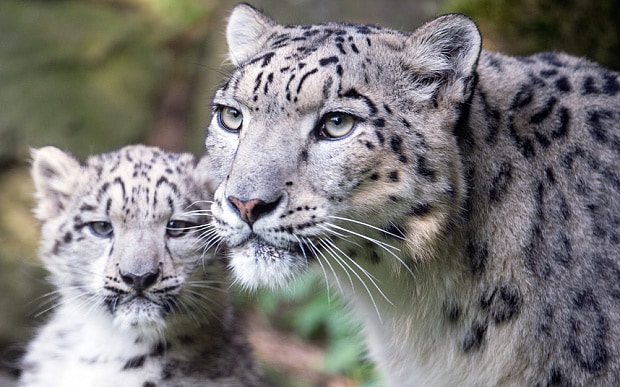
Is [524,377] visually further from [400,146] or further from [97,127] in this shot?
[97,127]

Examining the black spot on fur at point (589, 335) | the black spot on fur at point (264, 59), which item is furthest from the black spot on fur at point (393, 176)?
the black spot on fur at point (589, 335)

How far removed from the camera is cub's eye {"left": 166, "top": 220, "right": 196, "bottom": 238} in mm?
5156

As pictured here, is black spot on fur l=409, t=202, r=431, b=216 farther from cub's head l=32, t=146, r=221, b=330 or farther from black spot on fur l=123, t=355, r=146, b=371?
black spot on fur l=123, t=355, r=146, b=371

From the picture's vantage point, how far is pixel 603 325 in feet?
13.4

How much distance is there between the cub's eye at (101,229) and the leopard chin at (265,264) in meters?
1.41

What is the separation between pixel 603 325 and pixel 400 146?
4.46 feet

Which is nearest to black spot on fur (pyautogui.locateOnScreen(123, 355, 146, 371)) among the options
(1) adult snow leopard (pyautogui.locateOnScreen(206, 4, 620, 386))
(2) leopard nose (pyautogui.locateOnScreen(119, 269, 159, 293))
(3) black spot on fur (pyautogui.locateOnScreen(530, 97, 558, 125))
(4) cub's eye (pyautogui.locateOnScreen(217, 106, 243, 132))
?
(2) leopard nose (pyautogui.locateOnScreen(119, 269, 159, 293))

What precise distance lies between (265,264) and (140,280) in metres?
1.15

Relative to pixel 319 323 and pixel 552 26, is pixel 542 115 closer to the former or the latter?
pixel 552 26

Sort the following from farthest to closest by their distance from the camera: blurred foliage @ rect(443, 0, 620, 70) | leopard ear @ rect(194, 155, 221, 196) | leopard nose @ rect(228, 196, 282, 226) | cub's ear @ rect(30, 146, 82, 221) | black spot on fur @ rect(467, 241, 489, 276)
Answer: blurred foliage @ rect(443, 0, 620, 70)
cub's ear @ rect(30, 146, 82, 221)
leopard ear @ rect(194, 155, 221, 196)
black spot on fur @ rect(467, 241, 489, 276)
leopard nose @ rect(228, 196, 282, 226)

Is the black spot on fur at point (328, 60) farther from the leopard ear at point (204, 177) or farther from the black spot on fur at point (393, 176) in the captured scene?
the leopard ear at point (204, 177)

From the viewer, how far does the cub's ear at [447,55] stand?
13.3 feet

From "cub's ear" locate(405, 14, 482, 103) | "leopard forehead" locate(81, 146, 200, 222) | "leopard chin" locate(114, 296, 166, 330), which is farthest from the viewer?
"leopard forehead" locate(81, 146, 200, 222)

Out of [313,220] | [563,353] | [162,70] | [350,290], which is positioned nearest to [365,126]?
[313,220]
